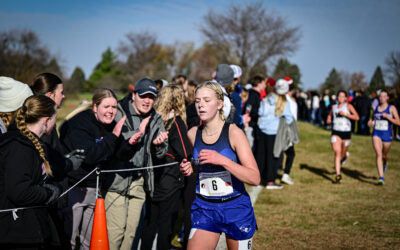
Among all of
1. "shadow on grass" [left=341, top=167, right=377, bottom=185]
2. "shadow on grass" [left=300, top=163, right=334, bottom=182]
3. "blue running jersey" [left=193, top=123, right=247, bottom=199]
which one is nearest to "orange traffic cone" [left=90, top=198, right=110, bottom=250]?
"blue running jersey" [left=193, top=123, right=247, bottom=199]

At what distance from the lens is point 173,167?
170 inches

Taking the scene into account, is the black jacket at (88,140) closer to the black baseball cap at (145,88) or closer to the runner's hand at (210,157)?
the black baseball cap at (145,88)

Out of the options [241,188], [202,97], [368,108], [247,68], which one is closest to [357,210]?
[241,188]

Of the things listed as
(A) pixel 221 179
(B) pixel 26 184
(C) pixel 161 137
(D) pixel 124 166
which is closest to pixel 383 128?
(C) pixel 161 137

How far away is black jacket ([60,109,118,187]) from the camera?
330 cm

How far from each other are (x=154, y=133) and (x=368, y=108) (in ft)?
65.8

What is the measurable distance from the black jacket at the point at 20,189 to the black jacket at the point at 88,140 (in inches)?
26.8

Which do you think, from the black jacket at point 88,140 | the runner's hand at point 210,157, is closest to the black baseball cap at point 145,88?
the black jacket at point 88,140

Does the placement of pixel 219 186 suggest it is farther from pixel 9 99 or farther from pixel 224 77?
pixel 224 77

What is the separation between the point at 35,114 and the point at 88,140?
32.7 inches

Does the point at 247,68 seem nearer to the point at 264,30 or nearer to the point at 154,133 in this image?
the point at 264,30

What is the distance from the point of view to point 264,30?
46750 millimetres

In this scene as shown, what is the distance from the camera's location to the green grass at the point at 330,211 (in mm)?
5250

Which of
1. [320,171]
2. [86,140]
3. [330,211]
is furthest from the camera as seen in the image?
[320,171]
